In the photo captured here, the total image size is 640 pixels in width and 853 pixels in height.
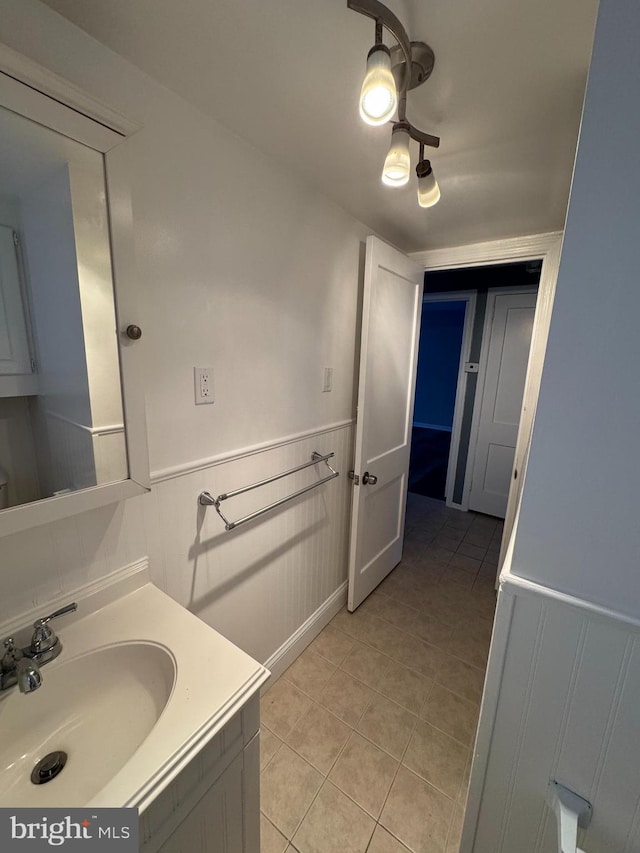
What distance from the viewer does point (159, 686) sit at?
84 cm

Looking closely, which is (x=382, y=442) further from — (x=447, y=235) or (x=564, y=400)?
(x=564, y=400)

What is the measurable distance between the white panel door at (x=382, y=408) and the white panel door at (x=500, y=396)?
1.37 m

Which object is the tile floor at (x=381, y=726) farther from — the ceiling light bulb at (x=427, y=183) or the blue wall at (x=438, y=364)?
the blue wall at (x=438, y=364)

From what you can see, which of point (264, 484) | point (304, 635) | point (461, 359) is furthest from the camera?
point (461, 359)

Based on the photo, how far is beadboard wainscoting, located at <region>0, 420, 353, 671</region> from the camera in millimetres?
891

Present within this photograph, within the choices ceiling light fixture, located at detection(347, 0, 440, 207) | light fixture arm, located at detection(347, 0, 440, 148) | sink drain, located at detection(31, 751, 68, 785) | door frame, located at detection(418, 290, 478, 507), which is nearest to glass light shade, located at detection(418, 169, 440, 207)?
ceiling light fixture, located at detection(347, 0, 440, 207)

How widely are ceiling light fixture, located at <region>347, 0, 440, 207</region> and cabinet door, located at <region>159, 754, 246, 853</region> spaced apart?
4.73ft

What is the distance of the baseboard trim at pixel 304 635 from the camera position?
5.46ft

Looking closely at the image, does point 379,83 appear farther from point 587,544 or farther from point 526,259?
point 526,259

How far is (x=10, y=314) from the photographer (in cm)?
76

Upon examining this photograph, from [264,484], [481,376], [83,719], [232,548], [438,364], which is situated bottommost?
[83,719]

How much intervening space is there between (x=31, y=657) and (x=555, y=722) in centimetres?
120

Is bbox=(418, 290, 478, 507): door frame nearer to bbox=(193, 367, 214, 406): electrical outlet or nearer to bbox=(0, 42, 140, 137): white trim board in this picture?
bbox=(193, 367, 214, 406): electrical outlet

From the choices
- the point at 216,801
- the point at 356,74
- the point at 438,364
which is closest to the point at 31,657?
the point at 216,801
